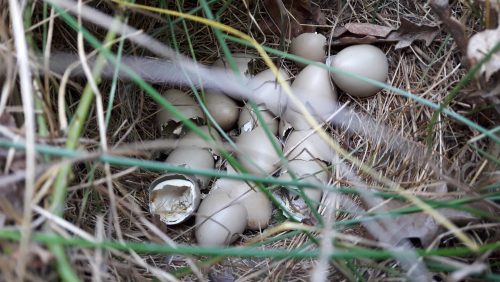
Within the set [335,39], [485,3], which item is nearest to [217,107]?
[335,39]

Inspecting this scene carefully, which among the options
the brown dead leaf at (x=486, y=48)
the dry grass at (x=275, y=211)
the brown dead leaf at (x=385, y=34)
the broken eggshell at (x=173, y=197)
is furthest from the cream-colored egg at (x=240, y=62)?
the brown dead leaf at (x=486, y=48)

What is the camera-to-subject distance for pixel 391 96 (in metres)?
1.34

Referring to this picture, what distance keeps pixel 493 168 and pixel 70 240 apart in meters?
0.77

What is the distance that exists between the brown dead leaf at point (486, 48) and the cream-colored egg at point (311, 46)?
46cm

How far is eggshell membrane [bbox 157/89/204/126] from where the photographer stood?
1.41 meters

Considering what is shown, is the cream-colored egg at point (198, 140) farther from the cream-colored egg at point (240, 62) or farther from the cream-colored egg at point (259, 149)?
the cream-colored egg at point (240, 62)

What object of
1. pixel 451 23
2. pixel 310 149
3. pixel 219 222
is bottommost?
pixel 219 222

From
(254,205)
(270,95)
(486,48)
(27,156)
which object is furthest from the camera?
(270,95)

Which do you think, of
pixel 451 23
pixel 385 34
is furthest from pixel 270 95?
pixel 451 23

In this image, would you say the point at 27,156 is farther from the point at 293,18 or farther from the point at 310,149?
the point at 293,18

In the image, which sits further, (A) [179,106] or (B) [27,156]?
(A) [179,106]

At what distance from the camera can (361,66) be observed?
130 cm

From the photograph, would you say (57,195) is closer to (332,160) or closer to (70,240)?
(70,240)

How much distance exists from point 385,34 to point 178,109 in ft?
1.85
